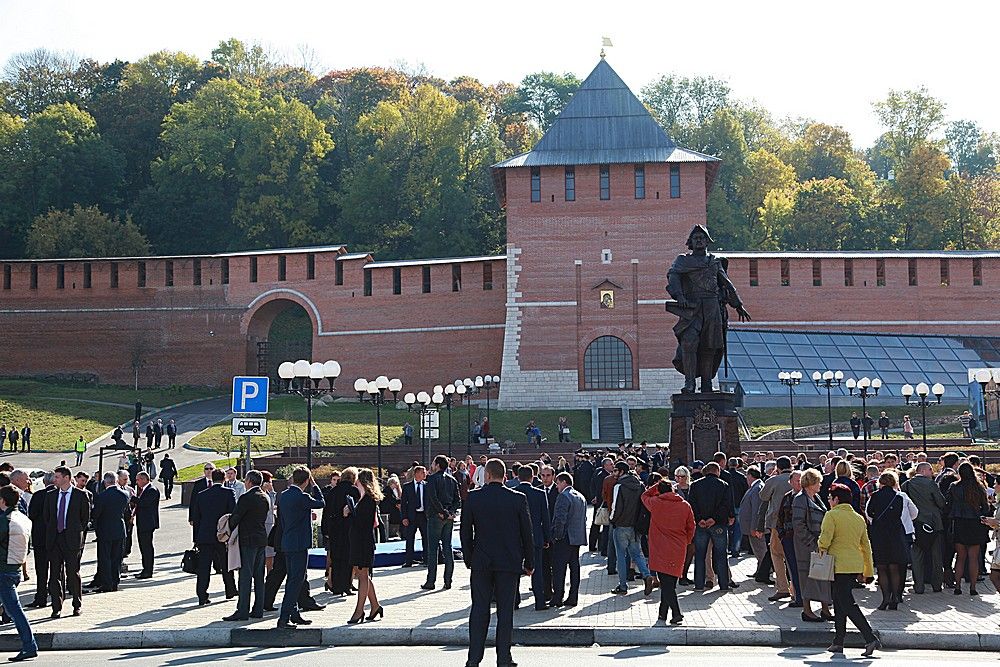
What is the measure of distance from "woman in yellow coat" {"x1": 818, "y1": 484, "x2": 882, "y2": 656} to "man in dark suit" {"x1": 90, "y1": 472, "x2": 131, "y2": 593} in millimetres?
7425

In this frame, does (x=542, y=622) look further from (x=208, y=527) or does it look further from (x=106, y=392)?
(x=106, y=392)

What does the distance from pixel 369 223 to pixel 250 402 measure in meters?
43.9

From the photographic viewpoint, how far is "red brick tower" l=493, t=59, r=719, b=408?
140ft

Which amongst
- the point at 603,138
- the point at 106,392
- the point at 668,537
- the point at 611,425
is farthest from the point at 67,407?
the point at 668,537

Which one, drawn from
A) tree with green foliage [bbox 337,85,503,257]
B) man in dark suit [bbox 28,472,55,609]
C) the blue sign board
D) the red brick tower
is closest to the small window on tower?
the red brick tower

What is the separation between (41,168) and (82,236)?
6.60m

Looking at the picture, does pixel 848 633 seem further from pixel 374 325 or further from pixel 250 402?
pixel 374 325

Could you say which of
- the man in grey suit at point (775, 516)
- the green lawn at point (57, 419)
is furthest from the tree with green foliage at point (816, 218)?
the man in grey suit at point (775, 516)

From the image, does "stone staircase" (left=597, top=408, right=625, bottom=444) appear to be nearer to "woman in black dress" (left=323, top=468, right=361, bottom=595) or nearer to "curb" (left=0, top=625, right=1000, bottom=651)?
"woman in black dress" (left=323, top=468, right=361, bottom=595)

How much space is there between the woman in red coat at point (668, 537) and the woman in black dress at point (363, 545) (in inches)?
95.3

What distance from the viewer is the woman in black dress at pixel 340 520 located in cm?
1062

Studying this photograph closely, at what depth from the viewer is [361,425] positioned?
37.3m

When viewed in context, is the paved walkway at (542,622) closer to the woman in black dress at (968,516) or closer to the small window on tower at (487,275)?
the woman in black dress at (968,516)

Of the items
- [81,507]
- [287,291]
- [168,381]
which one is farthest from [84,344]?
[81,507]
